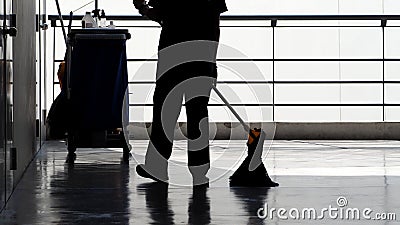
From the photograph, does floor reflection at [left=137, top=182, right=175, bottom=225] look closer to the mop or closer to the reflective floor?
the reflective floor

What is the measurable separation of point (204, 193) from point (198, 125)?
0.41m

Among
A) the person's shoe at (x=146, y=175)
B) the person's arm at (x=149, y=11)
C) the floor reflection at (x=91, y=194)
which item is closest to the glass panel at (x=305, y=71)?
the floor reflection at (x=91, y=194)

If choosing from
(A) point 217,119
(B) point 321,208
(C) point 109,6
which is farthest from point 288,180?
(C) point 109,6

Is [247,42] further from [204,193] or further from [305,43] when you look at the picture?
[204,193]

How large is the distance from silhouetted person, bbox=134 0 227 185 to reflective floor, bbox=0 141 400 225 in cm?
13

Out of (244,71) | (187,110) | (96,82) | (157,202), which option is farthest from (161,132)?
(244,71)

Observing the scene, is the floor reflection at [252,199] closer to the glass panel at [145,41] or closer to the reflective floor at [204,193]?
the reflective floor at [204,193]

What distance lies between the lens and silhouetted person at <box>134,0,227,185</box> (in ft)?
14.4

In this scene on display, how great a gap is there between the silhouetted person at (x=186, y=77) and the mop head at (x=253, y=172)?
14cm

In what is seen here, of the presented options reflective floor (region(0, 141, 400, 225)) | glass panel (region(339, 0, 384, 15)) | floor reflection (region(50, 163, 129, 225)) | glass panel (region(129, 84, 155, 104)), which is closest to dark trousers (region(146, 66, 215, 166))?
reflective floor (region(0, 141, 400, 225))

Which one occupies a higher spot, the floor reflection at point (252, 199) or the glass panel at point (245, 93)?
the glass panel at point (245, 93)

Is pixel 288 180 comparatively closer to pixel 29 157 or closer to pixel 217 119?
pixel 29 157

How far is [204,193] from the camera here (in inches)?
160

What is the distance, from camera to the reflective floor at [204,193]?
3330mm
